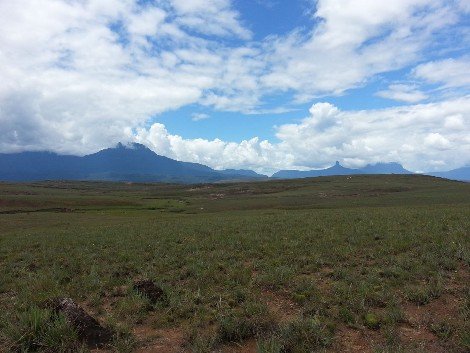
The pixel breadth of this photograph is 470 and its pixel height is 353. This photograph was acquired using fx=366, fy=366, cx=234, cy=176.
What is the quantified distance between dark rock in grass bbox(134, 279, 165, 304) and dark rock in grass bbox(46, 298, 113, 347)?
298 cm

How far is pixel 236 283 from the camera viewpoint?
48.3 ft

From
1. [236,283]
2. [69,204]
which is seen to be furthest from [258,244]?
[69,204]

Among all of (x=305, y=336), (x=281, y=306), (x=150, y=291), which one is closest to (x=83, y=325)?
(x=150, y=291)

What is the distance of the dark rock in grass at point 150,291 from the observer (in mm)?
13039

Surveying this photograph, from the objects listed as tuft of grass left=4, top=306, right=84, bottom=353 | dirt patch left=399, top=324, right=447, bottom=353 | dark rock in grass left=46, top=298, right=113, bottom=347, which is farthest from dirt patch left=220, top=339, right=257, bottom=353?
dirt patch left=399, top=324, right=447, bottom=353

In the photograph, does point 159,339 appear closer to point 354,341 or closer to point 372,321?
point 354,341

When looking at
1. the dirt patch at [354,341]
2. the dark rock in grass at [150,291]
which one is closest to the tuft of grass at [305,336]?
the dirt patch at [354,341]

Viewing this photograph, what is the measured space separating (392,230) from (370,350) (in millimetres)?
16794

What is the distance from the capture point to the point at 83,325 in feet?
31.3

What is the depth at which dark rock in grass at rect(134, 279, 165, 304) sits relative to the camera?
13.0 m

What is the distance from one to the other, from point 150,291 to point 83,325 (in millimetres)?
3989

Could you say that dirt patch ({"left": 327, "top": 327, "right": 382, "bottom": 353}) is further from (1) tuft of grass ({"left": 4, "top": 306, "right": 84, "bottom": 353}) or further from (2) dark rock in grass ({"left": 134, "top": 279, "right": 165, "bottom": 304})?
(1) tuft of grass ({"left": 4, "top": 306, "right": 84, "bottom": 353})

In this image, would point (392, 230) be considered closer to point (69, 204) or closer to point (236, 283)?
point (236, 283)

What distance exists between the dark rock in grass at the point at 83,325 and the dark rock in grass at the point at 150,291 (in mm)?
2984
